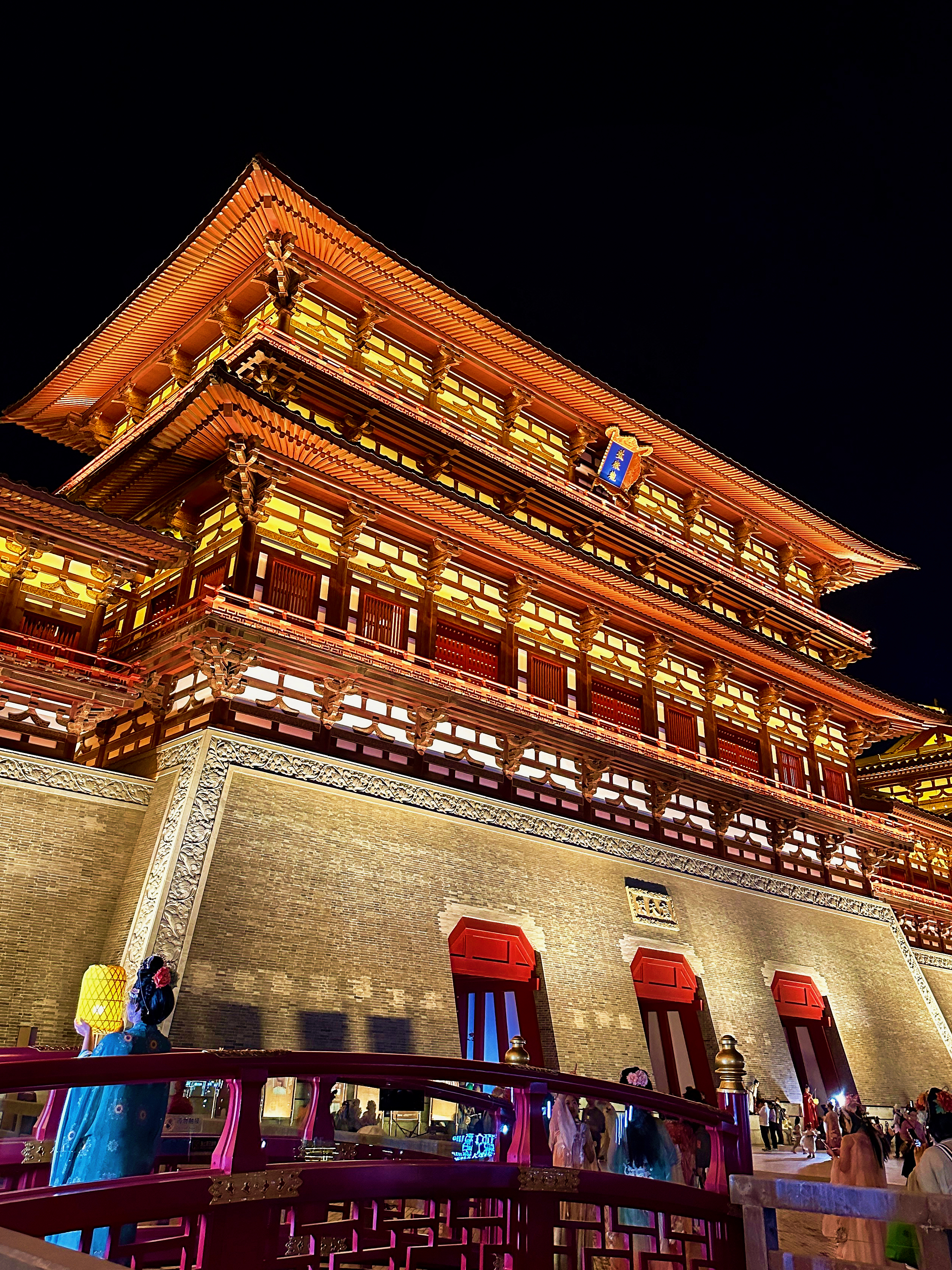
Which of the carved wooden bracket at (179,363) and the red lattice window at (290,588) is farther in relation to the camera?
the carved wooden bracket at (179,363)

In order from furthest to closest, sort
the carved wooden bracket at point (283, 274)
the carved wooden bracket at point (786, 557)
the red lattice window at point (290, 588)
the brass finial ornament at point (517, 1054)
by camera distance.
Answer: the carved wooden bracket at point (786, 557) → the carved wooden bracket at point (283, 274) → the red lattice window at point (290, 588) → the brass finial ornament at point (517, 1054)

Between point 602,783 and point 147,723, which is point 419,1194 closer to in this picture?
point 147,723

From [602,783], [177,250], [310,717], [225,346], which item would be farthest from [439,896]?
[177,250]

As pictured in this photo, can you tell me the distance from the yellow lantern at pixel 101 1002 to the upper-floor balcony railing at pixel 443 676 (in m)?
6.62

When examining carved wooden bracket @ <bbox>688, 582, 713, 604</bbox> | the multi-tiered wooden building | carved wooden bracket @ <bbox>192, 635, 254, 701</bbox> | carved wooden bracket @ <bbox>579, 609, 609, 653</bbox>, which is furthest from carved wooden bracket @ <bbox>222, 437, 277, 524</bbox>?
carved wooden bracket @ <bbox>688, 582, 713, 604</bbox>

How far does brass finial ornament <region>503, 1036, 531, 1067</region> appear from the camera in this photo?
369 inches

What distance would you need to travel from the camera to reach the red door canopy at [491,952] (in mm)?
13180

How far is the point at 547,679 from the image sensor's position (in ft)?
56.7

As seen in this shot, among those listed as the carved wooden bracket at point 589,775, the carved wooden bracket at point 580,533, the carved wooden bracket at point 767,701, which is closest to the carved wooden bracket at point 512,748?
the carved wooden bracket at point 589,775

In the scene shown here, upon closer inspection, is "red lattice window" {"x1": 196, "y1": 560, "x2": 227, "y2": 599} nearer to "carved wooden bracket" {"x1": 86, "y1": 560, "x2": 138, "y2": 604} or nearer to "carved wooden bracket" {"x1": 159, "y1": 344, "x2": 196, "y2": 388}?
"carved wooden bracket" {"x1": 86, "y1": 560, "x2": 138, "y2": 604}

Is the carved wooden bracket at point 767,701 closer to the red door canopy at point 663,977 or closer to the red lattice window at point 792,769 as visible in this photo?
the red lattice window at point 792,769

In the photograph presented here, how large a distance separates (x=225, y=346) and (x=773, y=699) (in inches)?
578

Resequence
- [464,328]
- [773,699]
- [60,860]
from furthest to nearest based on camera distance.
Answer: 1. [773,699]
2. [464,328]
3. [60,860]

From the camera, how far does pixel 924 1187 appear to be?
4.83m
